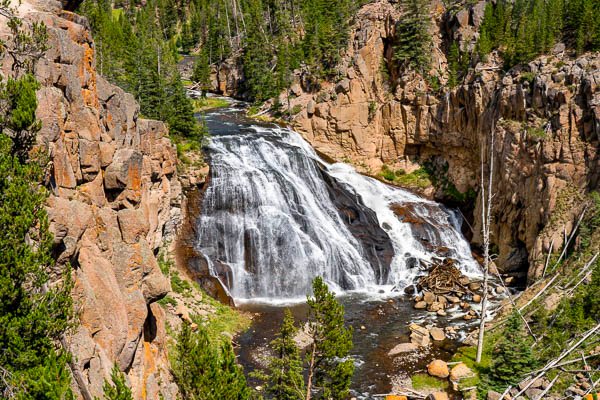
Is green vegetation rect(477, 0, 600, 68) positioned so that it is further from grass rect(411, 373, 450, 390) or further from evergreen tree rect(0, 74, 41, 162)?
evergreen tree rect(0, 74, 41, 162)

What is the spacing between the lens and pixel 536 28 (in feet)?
131

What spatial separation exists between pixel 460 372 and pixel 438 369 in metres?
1.08

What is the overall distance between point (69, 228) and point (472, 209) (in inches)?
1456

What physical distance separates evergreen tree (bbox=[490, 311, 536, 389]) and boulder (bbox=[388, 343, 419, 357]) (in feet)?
16.1

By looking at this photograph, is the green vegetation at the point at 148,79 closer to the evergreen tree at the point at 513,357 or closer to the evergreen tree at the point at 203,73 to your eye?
the evergreen tree at the point at 203,73

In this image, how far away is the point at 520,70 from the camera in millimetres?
39094

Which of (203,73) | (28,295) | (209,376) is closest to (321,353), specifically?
(209,376)

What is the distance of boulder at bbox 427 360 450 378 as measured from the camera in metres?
24.3

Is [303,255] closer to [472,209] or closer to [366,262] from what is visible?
[366,262]

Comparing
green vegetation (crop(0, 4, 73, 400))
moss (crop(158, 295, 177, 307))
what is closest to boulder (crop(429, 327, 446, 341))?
moss (crop(158, 295, 177, 307))

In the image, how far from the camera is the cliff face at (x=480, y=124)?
33156 mm

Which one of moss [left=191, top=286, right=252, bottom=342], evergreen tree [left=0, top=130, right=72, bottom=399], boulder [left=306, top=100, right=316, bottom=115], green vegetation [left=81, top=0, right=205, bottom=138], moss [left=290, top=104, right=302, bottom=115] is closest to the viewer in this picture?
evergreen tree [left=0, top=130, right=72, bottom=399]

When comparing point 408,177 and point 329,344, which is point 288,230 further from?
point 329,344

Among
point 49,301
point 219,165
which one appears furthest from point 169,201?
point 49,301
